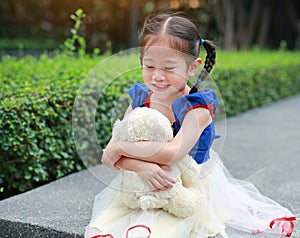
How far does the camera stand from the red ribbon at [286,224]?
2221 mm

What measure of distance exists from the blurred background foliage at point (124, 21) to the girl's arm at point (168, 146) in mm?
9954

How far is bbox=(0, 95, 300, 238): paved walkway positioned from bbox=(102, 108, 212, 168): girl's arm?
32 centimetres

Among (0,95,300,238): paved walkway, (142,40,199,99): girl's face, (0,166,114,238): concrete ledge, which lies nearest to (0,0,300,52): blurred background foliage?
(0,95,300,238): paved walkway

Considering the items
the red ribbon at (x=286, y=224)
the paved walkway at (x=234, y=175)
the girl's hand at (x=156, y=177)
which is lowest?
the paved walkway at (x=234, y=175)

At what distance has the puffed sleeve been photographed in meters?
2.29

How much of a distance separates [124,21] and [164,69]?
1131cm

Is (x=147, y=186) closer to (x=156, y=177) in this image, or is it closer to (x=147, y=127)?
(x=156, y=177)

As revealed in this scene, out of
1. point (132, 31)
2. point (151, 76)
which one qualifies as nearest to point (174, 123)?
point (151, 76)

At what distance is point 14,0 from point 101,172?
10.7 m

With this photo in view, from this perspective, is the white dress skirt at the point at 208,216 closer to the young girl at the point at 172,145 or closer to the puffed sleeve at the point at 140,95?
the young girl at the point at 172,145

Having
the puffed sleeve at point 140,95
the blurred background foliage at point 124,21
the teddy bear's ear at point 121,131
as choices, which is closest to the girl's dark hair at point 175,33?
the puffed sleeve at point 140,95

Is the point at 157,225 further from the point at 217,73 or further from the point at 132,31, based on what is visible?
the point at 132,31

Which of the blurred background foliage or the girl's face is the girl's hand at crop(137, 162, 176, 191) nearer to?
the girl's face

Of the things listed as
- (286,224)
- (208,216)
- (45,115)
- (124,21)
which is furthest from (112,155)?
(124,21)
